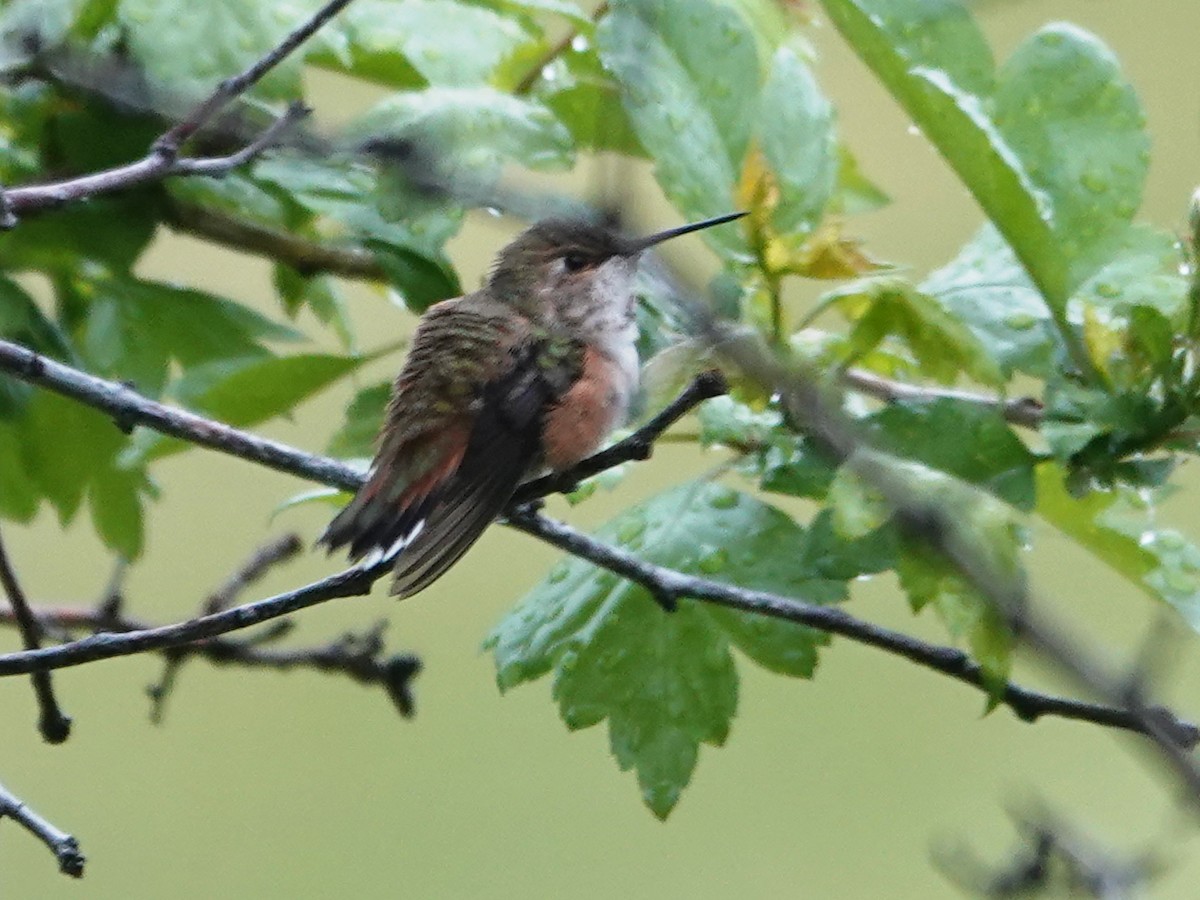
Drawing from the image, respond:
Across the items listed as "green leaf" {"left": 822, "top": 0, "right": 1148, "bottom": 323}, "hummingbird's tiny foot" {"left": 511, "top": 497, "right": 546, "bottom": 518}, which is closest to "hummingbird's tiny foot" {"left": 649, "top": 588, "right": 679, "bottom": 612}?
"hummingbird's tiny foot" {"left": 511, "top": 497, "right": 546, "bottom": 518}

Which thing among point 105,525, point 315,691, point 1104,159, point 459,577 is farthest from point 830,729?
point 1104,159

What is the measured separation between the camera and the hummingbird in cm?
117

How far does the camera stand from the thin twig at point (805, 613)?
3.40ft

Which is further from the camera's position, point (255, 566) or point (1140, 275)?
point (255, 566)

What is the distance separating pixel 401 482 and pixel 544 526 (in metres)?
0.16

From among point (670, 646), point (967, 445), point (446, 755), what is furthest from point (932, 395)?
point (446, 755)

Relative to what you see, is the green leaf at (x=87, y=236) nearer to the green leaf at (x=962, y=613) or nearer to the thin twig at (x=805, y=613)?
the thin twig at (x=805, y=613)

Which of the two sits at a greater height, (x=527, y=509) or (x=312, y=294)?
(x=312, y=294)

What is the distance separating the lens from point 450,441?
1.35m

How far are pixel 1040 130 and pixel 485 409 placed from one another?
1.75ft

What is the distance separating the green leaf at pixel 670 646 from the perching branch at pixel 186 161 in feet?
1.40

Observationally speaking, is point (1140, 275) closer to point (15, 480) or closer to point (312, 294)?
point (312, 294)

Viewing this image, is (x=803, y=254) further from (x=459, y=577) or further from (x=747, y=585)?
(x=459, y=577)

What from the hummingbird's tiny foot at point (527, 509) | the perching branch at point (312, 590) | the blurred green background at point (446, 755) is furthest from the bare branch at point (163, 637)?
the blurred green background at point (446, 755)
